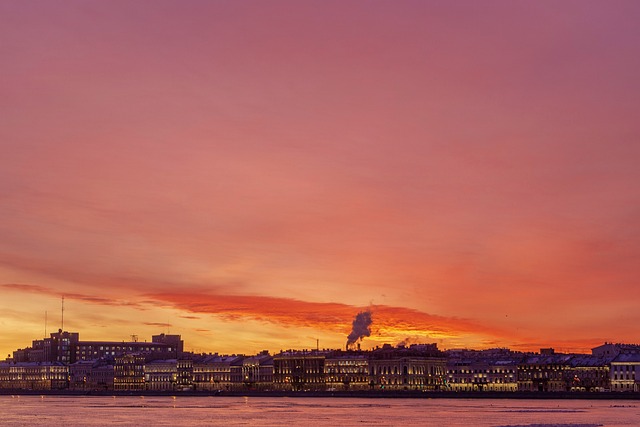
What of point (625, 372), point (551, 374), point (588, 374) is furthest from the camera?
point (551, 374)

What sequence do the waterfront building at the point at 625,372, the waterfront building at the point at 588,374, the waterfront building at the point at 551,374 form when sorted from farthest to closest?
the waterfront building at the point at 551,374, the waterfront building at the point at 588,374, the waterfront building at the point at 625,372

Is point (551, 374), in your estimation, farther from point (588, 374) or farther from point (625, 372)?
point (625, 372)

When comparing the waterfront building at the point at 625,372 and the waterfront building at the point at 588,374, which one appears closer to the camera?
the waterfront building at the point at 625,372

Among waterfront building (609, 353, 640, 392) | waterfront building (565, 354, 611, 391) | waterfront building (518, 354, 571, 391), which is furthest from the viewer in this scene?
waterfront building (518, 354, 571, 391)

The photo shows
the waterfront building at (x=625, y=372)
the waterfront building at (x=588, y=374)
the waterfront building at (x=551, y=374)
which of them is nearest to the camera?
the waterfront building at (x=625, y=372)

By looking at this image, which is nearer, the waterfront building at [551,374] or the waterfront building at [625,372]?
the waterfront building at [625,372]

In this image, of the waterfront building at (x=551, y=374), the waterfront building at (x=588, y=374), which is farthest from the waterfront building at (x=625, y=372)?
the waterfront building at (x=551, y=374)

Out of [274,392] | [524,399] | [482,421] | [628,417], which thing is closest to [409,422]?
[482,421]

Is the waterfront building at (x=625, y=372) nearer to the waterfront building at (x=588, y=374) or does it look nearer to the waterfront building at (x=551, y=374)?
the waterfront building at (x=588, y=374)

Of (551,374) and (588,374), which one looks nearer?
(588,374)

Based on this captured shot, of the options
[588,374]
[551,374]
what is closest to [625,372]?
[588,374]

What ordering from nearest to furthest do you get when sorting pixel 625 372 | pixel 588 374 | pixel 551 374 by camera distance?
1. pixel 625 372
2. pixel 588 374
3. pixel 551 374

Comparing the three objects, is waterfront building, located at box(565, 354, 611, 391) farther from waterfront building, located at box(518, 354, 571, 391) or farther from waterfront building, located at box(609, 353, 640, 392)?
waterfront building, located at box(609, 353, 640, 392)

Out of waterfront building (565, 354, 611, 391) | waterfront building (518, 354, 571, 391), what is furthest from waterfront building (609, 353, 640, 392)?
waterfront building (518, 354, 571, 391)
